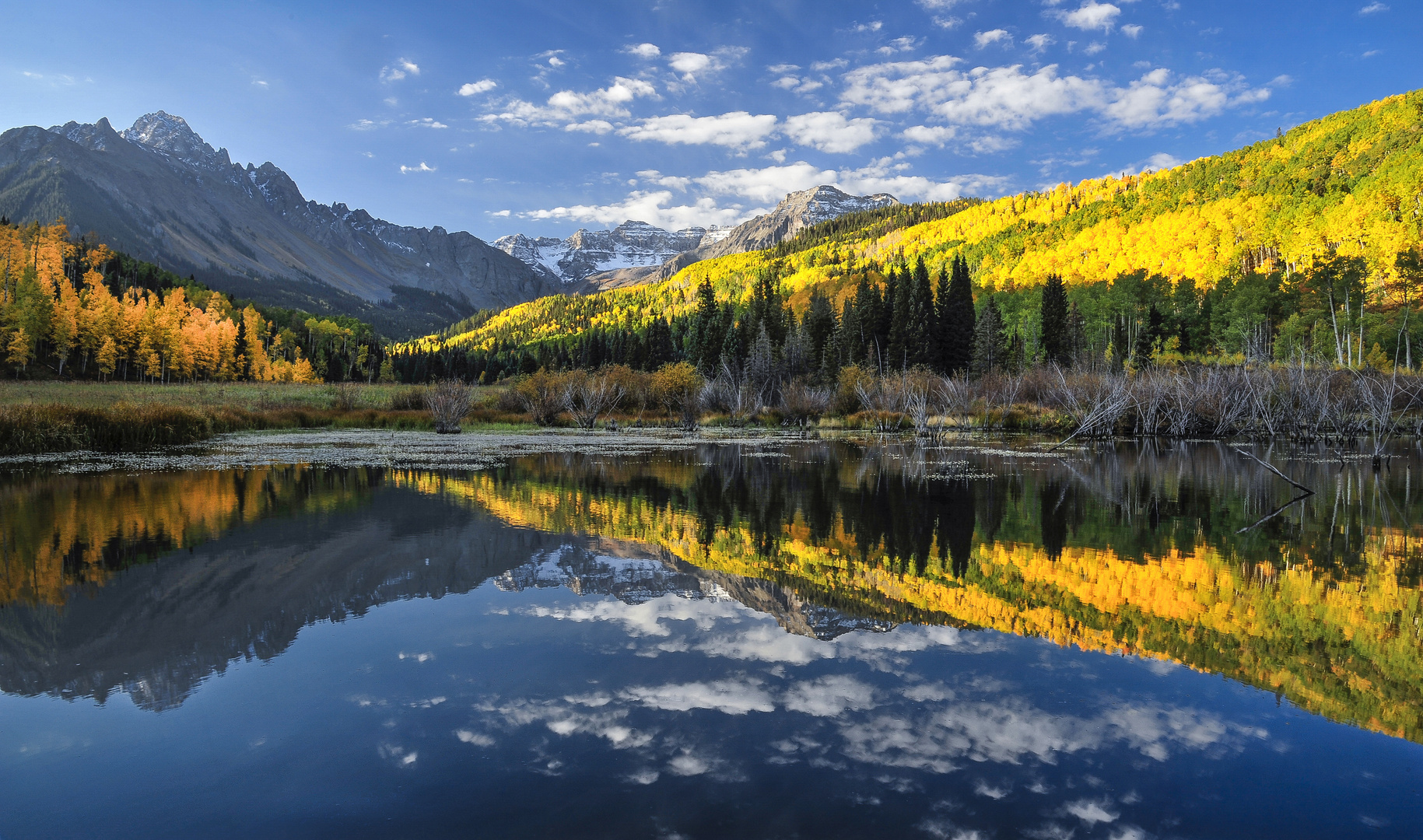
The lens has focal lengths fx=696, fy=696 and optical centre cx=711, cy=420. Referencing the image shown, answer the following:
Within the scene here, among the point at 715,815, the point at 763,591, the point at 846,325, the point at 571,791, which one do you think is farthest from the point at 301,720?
the point at 846,325

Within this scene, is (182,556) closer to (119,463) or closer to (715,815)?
(715,815)

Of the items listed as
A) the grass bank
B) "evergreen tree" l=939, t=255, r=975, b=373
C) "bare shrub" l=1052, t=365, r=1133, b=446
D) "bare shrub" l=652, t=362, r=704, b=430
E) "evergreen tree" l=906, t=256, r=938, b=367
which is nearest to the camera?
the grass bank

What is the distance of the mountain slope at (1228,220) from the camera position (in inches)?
3597

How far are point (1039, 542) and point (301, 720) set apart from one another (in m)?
9.61

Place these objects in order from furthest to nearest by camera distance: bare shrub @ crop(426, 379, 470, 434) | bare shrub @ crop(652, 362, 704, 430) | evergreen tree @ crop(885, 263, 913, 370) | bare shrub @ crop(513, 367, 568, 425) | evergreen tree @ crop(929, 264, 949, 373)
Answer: evergreen tree @ crop(885, 263, 913, 370), evergreen tree @ crop(929, 264, 949, 373), bare shrub @ crop(652, 362, 704, 430), bare shrub @ crop(513, 367, 568, 425), bare shrub @ crop(426, 379, 470, 434)

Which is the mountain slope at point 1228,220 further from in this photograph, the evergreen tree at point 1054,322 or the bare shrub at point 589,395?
the bare shrub at point 589,395

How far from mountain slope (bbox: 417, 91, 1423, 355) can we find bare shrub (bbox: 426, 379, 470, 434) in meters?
76.0

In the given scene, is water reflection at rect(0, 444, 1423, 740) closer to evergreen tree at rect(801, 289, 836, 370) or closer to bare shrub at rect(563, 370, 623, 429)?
bare shrub at rect(563, 370, 623, 429)

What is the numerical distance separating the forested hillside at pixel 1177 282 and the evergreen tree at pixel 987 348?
11.9 inches

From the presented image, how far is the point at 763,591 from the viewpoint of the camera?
7984 millimetres

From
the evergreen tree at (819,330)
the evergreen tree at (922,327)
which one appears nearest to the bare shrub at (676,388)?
the evergreen tree at (922,327)

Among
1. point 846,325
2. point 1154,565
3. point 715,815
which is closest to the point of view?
point 715,815

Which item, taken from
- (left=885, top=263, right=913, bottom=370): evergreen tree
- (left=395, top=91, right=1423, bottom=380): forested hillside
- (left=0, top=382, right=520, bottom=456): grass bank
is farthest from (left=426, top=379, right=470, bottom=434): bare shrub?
(left=395, top=91, right=1423, bottom=380): forested hillside

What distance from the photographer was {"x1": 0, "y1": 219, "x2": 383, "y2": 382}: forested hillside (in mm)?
71438
